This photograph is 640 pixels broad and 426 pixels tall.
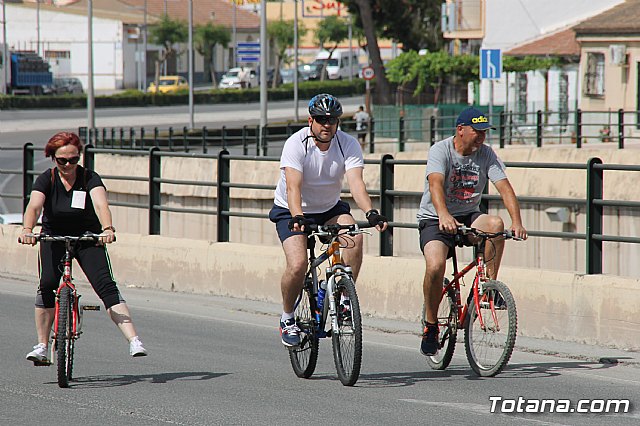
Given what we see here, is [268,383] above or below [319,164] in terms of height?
below

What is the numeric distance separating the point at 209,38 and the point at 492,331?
102783 millimetres

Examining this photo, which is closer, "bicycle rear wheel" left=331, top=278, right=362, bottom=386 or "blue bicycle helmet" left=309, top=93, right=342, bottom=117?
"bicycle rear wheel" left=331, top=278, right=362, bottom=386

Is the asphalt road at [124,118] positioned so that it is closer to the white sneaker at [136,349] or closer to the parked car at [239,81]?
the parked car at [239,81]

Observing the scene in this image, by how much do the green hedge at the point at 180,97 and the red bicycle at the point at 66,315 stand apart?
6781 centimetres

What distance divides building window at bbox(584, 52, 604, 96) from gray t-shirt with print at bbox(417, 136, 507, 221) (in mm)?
37641

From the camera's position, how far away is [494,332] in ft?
29.3

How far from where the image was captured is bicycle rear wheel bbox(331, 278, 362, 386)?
848 cm

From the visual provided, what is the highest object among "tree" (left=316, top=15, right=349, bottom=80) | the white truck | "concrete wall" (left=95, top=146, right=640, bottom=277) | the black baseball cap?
"tree" (left=316, top=15, right=349, bottom=80)

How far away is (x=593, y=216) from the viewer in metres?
11.2

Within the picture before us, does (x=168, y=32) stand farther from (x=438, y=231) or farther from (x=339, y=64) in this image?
(x=438, y=231)

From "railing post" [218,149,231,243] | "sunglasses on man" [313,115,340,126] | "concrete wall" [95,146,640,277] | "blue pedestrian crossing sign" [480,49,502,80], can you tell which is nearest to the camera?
"sunglasses on man" [313,115,340,126]

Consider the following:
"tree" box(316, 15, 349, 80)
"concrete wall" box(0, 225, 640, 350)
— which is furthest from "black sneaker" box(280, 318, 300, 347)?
"tree" box(316, 15, 349, 80)

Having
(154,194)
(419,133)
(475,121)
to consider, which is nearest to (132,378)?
(475,121)

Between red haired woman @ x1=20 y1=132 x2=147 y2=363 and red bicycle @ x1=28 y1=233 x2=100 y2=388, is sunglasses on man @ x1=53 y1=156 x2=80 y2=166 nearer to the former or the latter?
red haired woman @ x1=20 y1=132 x2=147 y2=363
